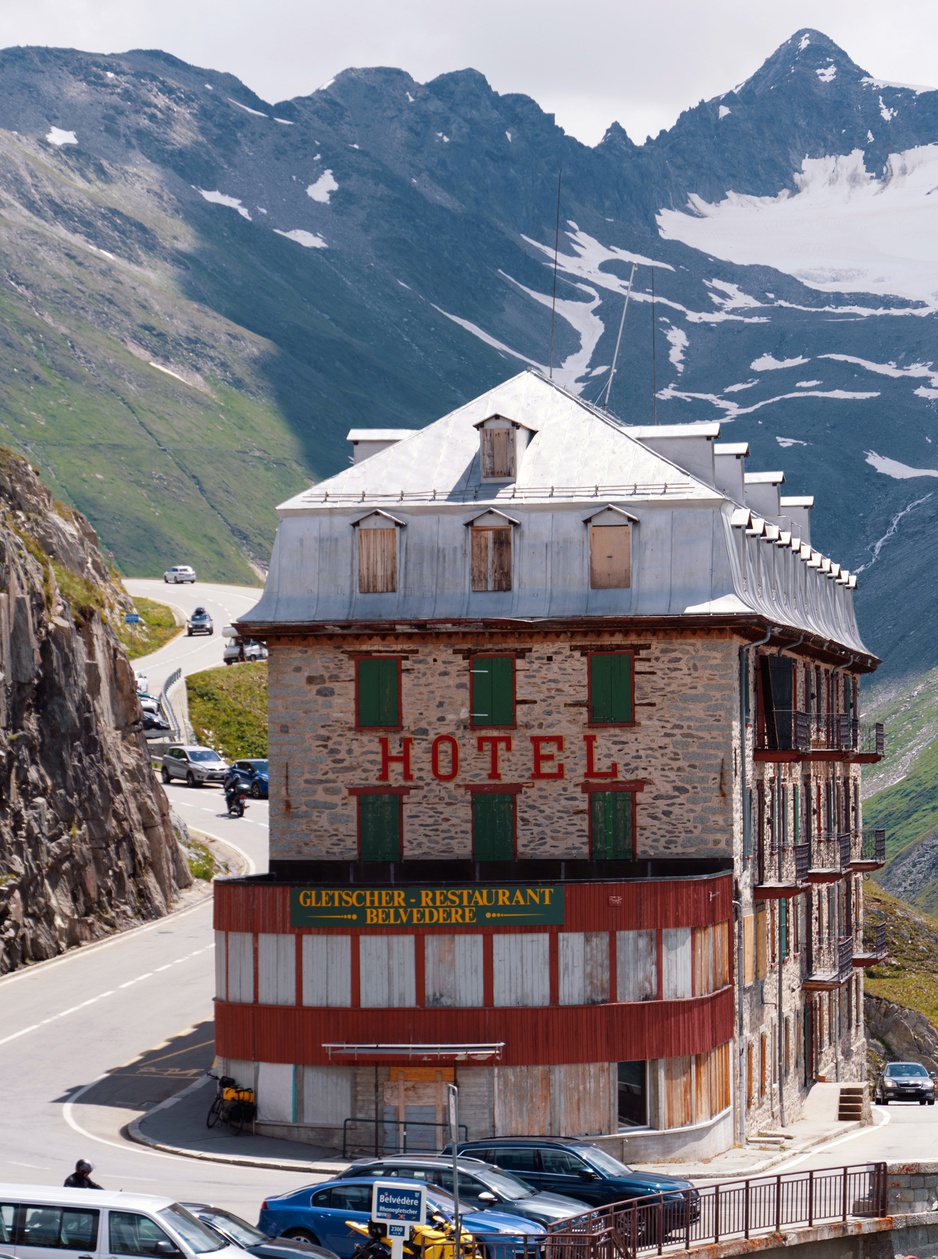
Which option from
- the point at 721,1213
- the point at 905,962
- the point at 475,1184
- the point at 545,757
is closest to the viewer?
the point at 475,1184

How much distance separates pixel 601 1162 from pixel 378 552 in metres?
18.7

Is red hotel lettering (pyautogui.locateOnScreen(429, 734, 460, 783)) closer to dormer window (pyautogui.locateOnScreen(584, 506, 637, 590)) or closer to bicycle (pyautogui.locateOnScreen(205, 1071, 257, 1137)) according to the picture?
dormer window (pyautogui.locateOnScreen(584, 506, 637, 590))

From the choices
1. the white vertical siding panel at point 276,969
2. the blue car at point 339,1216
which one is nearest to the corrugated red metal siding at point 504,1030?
the white vertical siding panel at point 276,969

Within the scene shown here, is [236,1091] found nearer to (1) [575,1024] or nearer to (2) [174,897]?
(1) [575,1024]

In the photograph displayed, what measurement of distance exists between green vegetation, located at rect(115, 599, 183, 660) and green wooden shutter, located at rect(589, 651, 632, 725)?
188ft

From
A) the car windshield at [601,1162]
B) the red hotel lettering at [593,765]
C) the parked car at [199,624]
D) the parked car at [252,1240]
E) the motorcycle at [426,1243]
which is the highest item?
the parked car at [199,624]

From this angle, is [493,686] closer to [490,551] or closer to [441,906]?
[490,551]

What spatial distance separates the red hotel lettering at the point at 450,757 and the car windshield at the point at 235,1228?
20069 millimetres

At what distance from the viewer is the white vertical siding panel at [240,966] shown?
42.1 metres

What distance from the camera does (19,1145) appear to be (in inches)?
1487

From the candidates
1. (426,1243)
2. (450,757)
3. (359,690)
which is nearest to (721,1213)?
(426,1243)

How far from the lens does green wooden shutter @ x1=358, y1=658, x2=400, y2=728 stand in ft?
153

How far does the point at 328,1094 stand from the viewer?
4125 centimetres

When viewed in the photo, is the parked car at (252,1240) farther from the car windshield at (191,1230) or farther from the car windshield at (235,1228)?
the car windshield at (191,1230)
